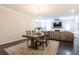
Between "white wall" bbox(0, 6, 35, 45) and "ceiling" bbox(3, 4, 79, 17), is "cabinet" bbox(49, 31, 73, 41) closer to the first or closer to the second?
"ceiling" bbox(3, 4, 79, 17)

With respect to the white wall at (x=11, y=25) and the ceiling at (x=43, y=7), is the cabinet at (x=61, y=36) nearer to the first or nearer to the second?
the ceiling at (x=43, y=7)

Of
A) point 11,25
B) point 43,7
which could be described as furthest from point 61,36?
point 11,25

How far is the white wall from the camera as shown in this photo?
4465 mm

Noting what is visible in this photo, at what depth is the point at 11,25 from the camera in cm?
498

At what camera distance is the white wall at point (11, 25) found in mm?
4465

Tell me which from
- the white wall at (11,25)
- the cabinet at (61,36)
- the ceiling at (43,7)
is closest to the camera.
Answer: the ceiling at (43,7)

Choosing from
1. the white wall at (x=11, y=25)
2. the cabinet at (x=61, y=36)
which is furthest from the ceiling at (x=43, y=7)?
the cabinet at (x=61, y=36)

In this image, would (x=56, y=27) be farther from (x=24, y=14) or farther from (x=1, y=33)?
(x=1, y=33)

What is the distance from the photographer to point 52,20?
9.41m

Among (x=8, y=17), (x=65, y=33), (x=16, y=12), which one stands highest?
(x=16, y=12)

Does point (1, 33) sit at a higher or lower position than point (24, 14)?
lower

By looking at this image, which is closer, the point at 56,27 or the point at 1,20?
the point at 1,20
